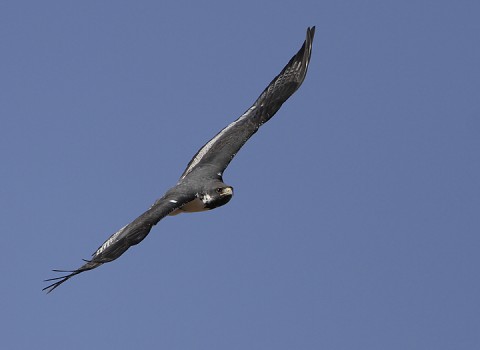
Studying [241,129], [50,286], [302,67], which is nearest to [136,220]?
[50,286]

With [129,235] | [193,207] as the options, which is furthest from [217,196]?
[129,235]

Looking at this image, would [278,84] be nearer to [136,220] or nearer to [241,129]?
[241,129]

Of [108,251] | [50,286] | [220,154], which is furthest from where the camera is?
[220,154]

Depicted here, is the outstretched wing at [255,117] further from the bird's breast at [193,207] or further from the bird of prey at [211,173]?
the bird's breast at [193,207]

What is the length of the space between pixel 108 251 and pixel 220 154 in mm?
5598

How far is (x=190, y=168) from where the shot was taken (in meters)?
25.8

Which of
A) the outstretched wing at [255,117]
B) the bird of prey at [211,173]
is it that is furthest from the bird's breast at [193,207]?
the outstretched wing at [255,117]

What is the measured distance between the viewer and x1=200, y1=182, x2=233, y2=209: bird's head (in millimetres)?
23750

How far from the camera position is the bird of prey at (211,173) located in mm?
21094

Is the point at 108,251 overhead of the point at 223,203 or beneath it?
beneath

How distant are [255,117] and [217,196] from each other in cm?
354

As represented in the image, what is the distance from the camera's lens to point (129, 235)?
2117 centimetres

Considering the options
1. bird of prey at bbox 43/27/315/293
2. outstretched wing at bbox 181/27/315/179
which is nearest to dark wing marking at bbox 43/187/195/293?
bird of prey at bbox 43/27/315/293

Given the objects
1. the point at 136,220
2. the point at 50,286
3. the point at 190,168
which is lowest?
the point at 50,286
